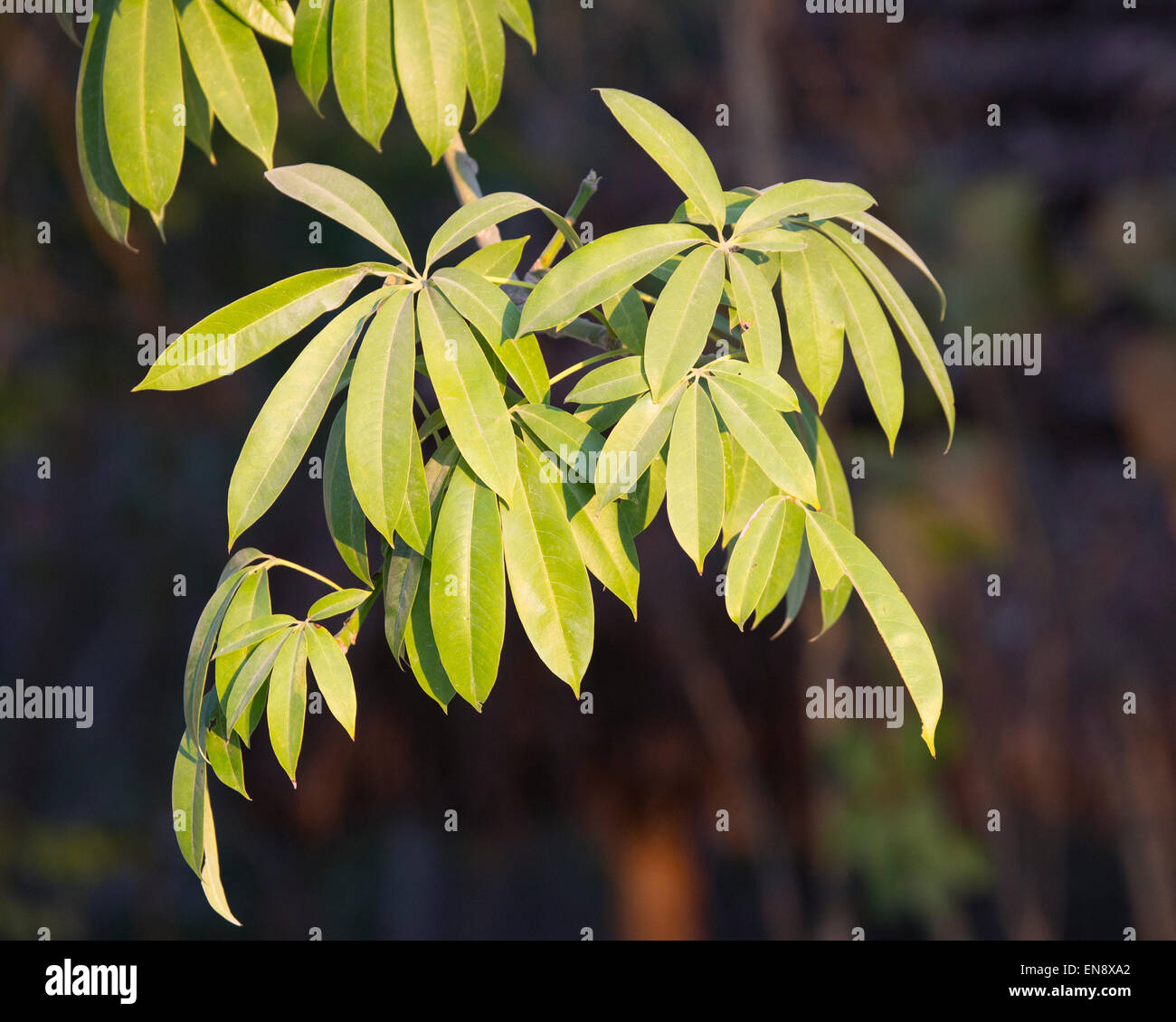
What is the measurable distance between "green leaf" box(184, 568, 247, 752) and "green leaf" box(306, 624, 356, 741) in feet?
0.25

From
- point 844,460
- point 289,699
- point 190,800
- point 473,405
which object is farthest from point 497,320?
point 844,460

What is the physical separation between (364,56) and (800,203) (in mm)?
378

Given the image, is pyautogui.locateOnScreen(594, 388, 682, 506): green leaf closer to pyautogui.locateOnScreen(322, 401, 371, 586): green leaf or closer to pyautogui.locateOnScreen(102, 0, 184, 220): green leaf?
pyautogui.locateOnScreen(322, 401, 371, 586): green leaf

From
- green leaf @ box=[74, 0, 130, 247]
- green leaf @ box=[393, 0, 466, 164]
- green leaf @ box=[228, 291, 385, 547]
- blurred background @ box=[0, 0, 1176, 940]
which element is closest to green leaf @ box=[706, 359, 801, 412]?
green leaf @ box=[228, 291, 385, 547]

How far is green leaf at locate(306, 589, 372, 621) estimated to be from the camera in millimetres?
646

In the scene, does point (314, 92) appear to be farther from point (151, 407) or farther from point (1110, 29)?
point (1110, 29)

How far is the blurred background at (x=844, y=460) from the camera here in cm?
260

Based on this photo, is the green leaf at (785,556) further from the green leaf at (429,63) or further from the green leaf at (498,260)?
the green leaf at (429,63)

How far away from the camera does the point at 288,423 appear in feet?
1.96

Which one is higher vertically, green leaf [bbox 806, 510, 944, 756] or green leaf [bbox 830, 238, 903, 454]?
green leaf [bbox 830, 238, 903, 454]

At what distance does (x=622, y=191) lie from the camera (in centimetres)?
266

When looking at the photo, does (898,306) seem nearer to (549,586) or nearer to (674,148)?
(674,148)
